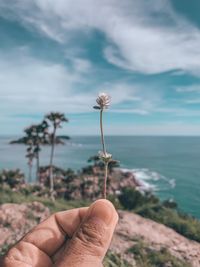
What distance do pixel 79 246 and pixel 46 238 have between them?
0.41 metres

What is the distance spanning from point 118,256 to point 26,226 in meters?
3.70

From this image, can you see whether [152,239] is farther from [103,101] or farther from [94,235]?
[103,101]

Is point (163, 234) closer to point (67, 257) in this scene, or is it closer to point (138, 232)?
point (138, 232)

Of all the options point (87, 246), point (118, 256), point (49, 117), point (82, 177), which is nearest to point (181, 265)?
point (118, 256)

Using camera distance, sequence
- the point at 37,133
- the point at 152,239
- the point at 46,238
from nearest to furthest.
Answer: the point at 46,238 → the point at 152,239 → the point at 37,133

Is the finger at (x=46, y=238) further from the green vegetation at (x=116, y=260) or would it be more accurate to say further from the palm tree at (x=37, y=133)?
the palm tree at (x=37, y=133)

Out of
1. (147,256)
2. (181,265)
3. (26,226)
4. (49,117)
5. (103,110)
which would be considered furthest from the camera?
(49,117)

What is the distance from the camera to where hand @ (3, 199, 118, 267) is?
2426mm

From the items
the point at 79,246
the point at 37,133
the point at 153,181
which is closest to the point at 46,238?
the point at 79,246

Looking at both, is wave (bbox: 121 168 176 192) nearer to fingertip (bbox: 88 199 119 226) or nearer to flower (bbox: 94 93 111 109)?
fingertip (bbox: 88 199 119 226)

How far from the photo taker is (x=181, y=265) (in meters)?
8.38

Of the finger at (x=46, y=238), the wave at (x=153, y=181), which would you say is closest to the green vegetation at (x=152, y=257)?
the finger at (x=46, y=238)

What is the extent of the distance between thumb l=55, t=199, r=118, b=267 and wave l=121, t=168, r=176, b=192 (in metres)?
65.7

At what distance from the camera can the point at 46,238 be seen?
107 inches
